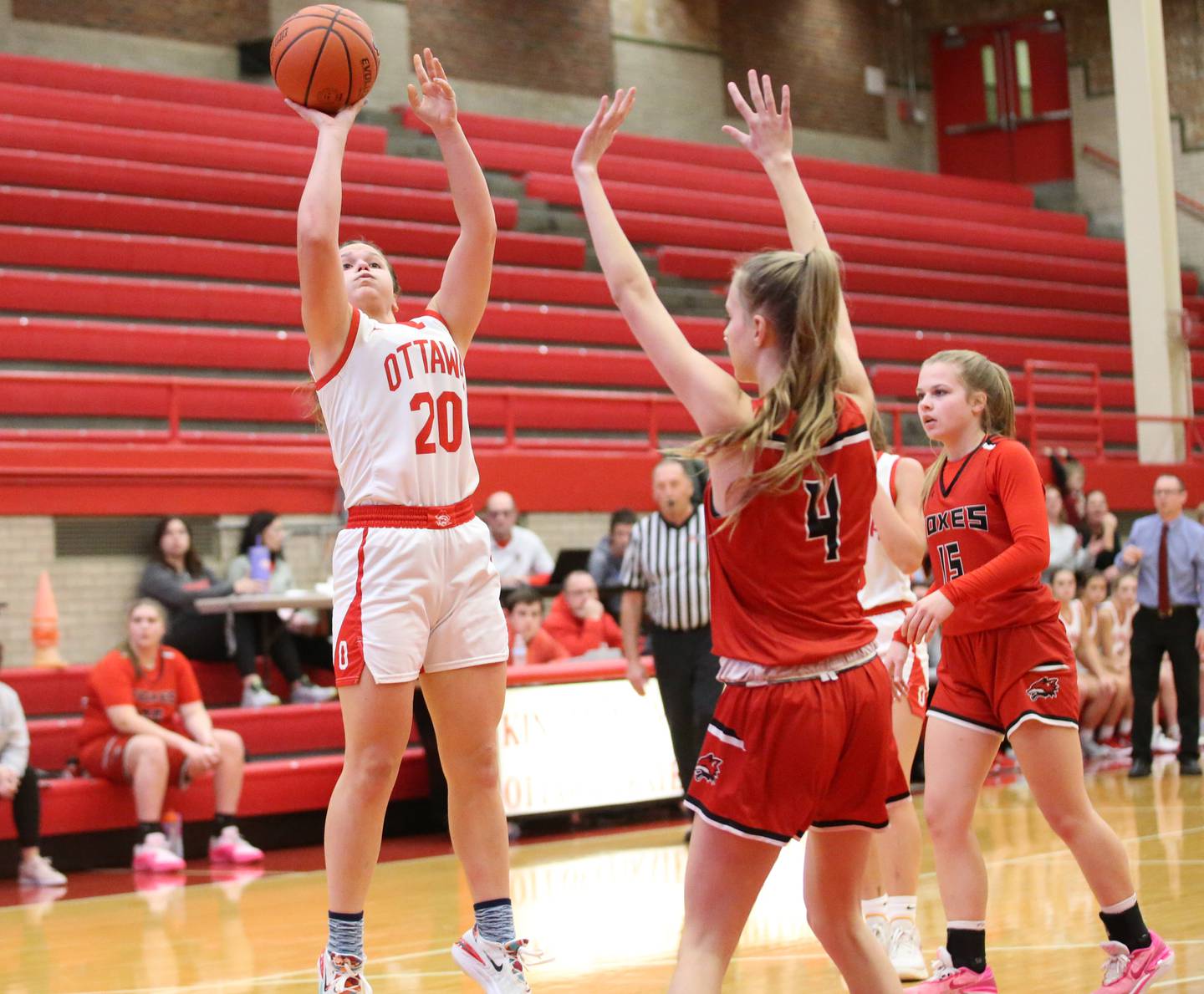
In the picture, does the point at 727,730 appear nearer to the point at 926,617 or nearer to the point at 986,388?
the point at 926,617

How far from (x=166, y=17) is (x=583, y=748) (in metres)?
12.1

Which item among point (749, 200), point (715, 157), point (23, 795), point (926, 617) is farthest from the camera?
point (715, 157)

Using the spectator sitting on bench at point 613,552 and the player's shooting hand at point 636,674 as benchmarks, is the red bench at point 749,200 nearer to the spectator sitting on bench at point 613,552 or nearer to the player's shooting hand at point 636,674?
the spectator sitting on bench at point 613,552

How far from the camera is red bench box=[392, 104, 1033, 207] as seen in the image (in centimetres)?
1861

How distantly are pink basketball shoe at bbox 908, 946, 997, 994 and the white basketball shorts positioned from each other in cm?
140

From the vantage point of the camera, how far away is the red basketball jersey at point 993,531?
4.13 metres

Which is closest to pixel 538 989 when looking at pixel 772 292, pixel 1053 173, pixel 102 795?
pixel 772 292

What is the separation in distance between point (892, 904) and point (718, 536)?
2127 millimetres

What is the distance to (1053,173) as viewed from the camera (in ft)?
79.2

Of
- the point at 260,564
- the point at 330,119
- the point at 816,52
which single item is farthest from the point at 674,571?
the point at 816,52

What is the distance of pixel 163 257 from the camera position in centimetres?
1355

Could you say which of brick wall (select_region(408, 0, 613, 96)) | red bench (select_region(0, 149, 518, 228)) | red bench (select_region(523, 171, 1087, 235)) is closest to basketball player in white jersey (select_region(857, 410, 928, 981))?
red bench (select_region(0, 149, 518, 228))

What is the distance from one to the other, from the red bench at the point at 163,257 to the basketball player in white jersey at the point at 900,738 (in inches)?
353

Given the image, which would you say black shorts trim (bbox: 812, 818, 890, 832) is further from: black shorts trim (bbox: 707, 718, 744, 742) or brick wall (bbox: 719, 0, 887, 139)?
brick wall (bbox: 719, 0, 887, 139)
